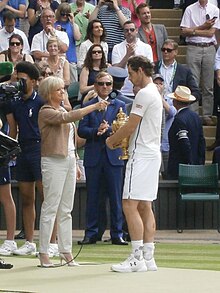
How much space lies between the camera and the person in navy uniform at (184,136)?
56.6 ft

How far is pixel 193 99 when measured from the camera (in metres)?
17.5

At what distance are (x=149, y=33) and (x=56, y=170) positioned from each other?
31.2 ft

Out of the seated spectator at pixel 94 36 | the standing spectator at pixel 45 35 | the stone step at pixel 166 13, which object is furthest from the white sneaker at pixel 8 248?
the stone step at pixel 166 13

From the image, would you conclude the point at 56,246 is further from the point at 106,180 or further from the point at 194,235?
the point at 194,235

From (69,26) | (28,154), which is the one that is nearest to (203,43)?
(69,26)

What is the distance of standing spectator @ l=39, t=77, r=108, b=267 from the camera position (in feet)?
38.4

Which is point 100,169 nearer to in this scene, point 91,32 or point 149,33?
point 91,32

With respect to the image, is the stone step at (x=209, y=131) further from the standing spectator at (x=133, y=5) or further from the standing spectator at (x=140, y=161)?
the standing spectator at (x=140, y=161)

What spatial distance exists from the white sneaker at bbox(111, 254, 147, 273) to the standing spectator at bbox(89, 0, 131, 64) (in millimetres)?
9689

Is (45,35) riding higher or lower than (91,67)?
higher

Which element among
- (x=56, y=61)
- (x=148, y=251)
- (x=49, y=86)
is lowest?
(x=148, y=251)

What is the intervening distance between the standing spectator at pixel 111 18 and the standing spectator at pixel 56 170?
8.71 metres

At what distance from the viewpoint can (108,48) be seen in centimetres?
2031

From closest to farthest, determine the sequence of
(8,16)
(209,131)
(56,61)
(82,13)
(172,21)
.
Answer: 1. (56,61)
2. (8,16)
3. (209,131)
4. (82,13)
5. (172,21)
